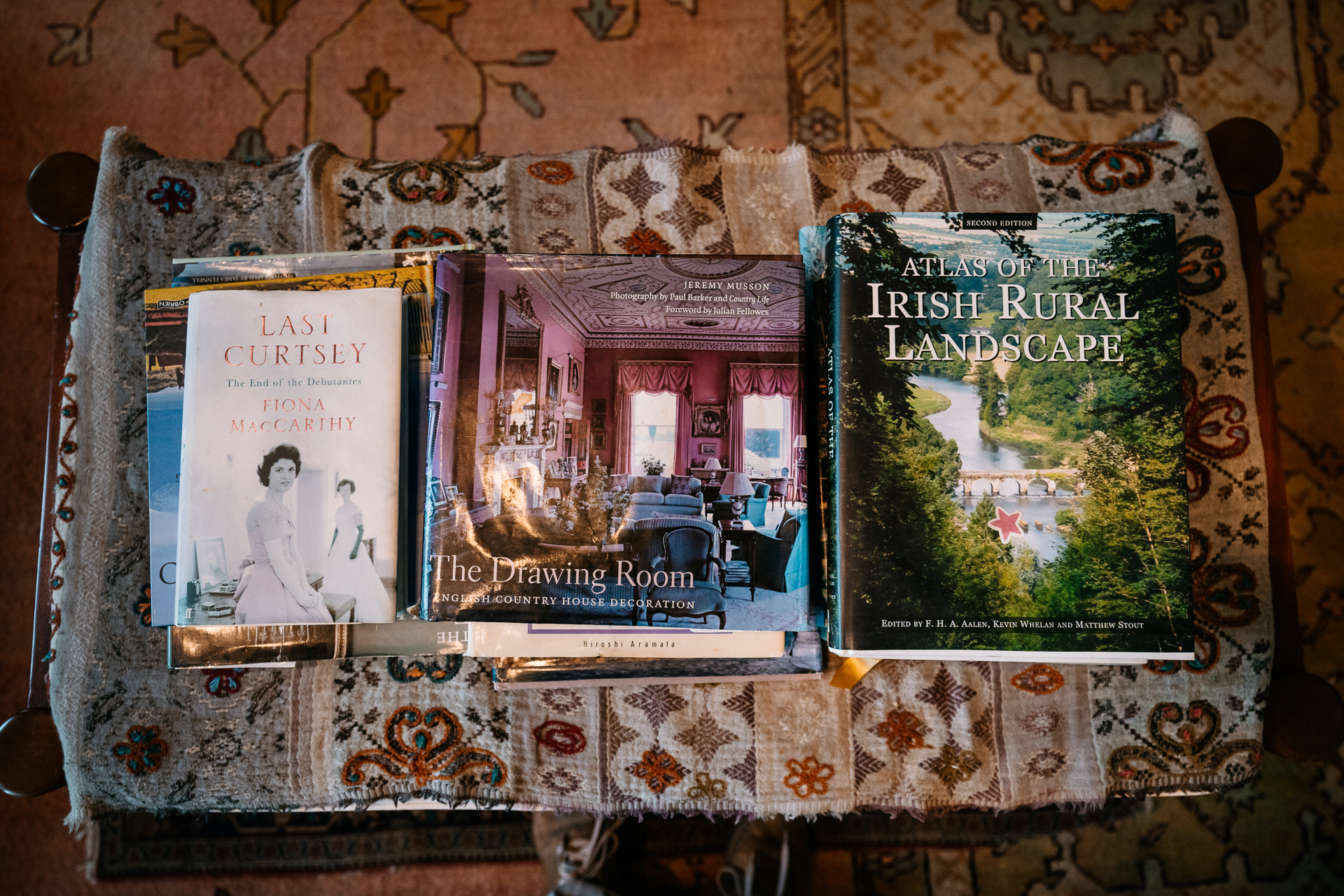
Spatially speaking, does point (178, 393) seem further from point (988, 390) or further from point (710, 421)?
point (988, 390)

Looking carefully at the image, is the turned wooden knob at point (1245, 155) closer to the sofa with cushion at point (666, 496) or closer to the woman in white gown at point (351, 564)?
the sofa with cushion at point (666, 496)

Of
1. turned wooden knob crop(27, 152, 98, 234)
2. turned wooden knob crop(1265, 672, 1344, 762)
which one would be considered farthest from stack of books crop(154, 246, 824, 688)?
turned wooden knob crop(1265, 672, 1344, 762)

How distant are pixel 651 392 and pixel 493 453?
169mm

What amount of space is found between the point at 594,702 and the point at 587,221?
0.54m

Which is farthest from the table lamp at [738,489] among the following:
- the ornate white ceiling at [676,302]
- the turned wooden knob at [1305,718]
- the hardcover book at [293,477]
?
the turned wooden knob at [1305,718]

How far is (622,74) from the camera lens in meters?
1.28

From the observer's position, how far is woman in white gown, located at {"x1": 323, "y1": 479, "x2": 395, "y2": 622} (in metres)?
0.71

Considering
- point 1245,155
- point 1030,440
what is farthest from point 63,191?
point 1245,155

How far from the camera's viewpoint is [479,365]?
2.35 feet

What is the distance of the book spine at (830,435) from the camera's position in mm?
701

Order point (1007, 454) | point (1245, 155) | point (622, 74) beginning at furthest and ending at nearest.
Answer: point (622, 74), point (1245, 155), point (1007, 454)

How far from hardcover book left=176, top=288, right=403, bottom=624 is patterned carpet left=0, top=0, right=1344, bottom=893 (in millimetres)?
693

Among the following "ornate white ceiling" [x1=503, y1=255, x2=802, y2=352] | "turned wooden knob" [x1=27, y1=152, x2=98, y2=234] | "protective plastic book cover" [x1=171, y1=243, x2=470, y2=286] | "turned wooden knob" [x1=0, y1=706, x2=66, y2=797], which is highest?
"turned wooden knob" [x1=27, y1=152, x2=98, y2=234]

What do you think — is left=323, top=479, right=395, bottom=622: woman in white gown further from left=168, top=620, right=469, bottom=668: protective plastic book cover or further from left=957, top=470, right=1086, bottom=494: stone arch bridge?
left=957, top=470, right=1086, bottom=494: stone arch bridge
